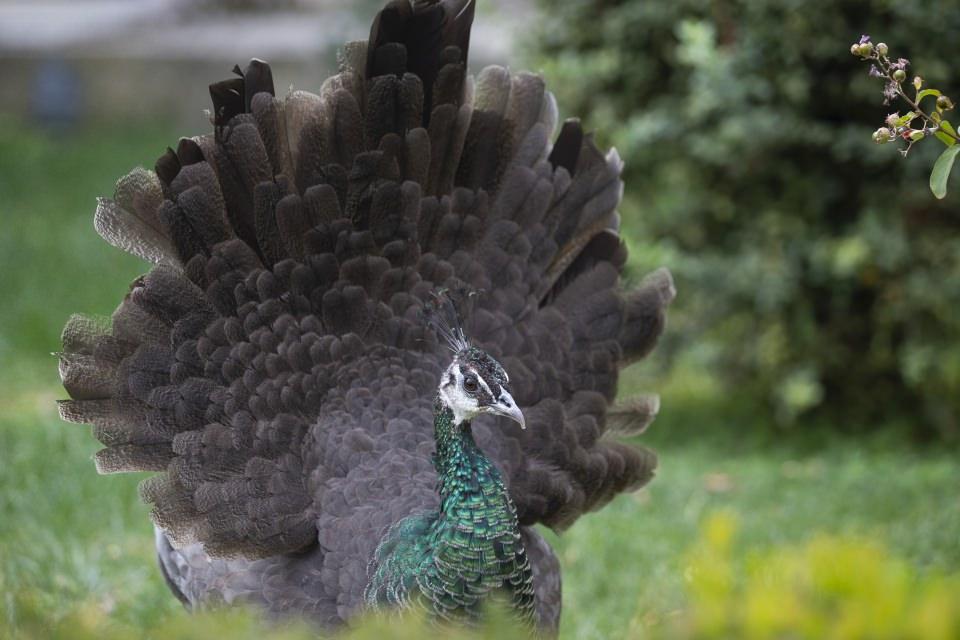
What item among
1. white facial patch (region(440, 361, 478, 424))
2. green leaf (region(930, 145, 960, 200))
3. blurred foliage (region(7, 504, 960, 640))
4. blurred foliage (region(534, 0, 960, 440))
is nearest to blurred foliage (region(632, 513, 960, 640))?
blurred foliage (region(7, 504, 960, 640))

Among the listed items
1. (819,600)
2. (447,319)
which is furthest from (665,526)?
(819,600)

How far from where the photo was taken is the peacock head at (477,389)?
315cm

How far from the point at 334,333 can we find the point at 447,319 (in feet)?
1.61

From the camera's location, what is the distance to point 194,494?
3621 millimetres

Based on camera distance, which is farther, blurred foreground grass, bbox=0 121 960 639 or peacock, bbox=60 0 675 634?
peacock, bbox=60 0 675 634

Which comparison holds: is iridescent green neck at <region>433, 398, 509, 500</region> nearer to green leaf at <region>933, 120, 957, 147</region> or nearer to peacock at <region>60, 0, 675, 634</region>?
peacock at <region>60, 0, 675, 634</region>

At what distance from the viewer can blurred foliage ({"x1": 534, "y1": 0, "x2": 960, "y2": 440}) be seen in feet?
21.1

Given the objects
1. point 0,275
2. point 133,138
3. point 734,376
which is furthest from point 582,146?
point 133,138

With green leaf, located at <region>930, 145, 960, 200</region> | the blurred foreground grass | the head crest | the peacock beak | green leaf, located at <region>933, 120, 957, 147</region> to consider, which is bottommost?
the blurred foreground grass

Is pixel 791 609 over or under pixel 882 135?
under

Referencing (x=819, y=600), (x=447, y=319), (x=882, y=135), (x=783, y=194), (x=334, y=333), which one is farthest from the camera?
(x=783, y=194)

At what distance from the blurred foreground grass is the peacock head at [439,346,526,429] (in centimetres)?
63

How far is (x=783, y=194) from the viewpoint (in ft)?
22.8

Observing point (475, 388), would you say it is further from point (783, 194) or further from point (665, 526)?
point (783, 194)
